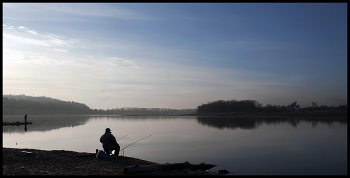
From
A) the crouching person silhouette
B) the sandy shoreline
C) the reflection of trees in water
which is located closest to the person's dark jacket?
the crouching person silhouette

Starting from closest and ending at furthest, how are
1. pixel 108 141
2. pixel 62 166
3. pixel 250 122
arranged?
pixel 62 166 → pixel 108 141 → pixel 250 122

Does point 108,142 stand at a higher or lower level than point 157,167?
higher

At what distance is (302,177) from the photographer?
7.44 m

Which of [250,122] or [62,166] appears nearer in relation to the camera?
[62,166]

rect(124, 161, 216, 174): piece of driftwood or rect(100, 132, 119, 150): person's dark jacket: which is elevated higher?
rect(100, 132, 119, 150): person's dark jacket

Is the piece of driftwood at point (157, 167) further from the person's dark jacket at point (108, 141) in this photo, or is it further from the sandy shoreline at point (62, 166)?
the person's dark jacket at point (108, 141)

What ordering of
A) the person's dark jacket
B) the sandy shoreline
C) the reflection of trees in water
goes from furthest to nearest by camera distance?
the reflection of trees in water < the person's dark jacket < the sandy shoreline

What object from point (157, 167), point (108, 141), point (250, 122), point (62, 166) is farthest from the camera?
point (250, 122)

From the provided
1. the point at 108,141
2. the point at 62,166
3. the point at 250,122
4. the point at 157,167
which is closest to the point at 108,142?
the point at 108,141

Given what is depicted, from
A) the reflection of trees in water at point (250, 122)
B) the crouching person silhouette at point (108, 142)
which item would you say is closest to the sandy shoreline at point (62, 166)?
the crouching person silhouette at point (108, 142)

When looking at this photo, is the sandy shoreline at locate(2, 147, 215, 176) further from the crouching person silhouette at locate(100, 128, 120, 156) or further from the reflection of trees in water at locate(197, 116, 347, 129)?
the reflection of trees in water at locate(197, 116, 347, 129)

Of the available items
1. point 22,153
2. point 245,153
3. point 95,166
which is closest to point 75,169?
point 95,166

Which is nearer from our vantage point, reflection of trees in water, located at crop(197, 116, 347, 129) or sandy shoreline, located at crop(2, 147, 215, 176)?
sandy shoreline, located at crop(2, 147, 215, 176)

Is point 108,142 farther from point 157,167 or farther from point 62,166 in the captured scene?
point 157,167
